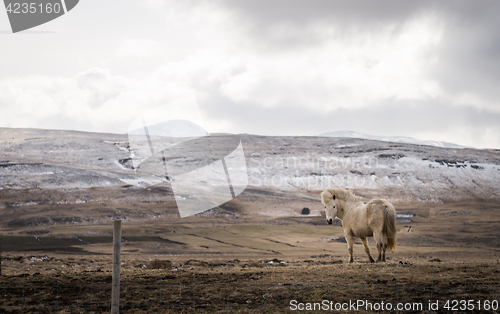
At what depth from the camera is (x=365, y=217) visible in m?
12.9

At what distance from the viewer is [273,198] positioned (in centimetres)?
5394

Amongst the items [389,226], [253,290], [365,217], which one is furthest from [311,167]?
[253,290]

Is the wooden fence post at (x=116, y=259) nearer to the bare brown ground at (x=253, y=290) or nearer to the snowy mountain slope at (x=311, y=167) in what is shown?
the bare brown ground at (x=253, y=290)

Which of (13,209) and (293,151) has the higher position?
(293,151)

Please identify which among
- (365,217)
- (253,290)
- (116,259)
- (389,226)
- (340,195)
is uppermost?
(340,195)

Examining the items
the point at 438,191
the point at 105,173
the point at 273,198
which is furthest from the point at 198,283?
the point at 438,191

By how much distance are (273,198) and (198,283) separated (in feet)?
143

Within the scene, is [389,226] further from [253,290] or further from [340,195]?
[253,290]

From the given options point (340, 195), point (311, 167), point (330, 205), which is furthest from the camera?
point (311, 167)

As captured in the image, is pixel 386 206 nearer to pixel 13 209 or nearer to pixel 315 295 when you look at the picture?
pixel 315 295

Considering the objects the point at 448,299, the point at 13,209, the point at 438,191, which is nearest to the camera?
the point at 448,299

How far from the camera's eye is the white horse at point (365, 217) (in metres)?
12.3

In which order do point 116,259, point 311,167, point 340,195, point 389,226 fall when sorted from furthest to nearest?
1. point 311,167
2. point 340,195
3. point 389,226
4. point 116,259

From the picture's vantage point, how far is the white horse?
1232 cm
